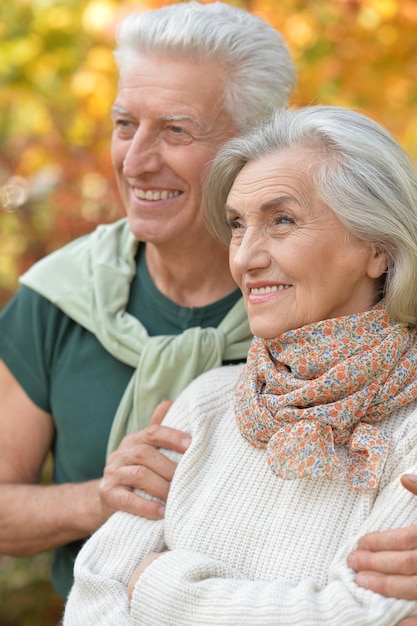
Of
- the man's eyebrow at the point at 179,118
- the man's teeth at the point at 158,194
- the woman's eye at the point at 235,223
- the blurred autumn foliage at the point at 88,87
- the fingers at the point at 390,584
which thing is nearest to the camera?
the fingers at the point at 390,584

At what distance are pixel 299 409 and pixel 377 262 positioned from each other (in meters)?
0.41

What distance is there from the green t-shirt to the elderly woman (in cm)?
55

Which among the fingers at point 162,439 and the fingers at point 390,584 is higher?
the fingers at point 162,439

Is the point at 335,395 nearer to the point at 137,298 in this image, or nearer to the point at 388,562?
the point at 388,562

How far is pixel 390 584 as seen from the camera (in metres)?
1.98

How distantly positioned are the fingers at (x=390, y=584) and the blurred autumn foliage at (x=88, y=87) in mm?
2689

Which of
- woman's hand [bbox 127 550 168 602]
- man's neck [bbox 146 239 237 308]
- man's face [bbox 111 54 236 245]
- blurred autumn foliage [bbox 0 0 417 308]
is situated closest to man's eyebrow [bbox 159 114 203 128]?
man's face [bbox 111 54 236 245]

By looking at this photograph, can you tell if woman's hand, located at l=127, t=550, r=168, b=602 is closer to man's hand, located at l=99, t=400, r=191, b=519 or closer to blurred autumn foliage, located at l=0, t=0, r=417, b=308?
man's hand, located at l=99, t=400, r=191, b=519

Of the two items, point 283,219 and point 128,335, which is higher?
point 283,219

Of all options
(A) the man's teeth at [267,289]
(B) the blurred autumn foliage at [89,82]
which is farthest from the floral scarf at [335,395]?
(B) the blurred autumn foliage at [89,82]

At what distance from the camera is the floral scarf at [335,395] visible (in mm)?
2172

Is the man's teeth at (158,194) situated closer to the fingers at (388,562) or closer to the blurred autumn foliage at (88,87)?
the fingers at (388,562)

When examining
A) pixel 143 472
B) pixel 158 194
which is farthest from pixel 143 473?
pixel 158 194

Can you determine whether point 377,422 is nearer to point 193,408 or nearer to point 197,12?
point 193,408
